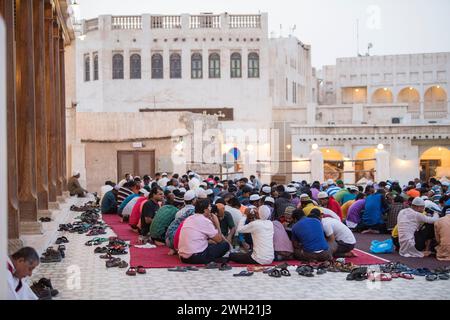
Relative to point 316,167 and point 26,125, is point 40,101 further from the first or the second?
point 316,167

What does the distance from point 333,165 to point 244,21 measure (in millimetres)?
10088

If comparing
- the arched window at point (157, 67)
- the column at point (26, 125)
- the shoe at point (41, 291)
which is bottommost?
the shoe at point (41, 291)

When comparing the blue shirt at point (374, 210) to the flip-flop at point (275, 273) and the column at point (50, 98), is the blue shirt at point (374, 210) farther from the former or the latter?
the column at point (50, 98)

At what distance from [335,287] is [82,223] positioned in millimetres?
8981

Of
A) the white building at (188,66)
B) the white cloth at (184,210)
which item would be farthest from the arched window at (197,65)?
the white cloth at (184,210)

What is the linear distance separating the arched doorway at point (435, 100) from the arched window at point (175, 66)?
815 inches

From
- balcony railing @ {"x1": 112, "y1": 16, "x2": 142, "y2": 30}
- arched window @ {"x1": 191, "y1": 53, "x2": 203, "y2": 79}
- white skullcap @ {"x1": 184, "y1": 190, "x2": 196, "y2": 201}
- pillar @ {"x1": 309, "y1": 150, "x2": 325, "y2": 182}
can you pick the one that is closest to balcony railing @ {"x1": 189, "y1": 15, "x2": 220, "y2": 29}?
arched window @ {"x1": 191, "y1": 53, "x2": 203, "y2": 79}

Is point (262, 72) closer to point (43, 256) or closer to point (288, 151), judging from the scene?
point (288, 151)

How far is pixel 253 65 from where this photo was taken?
45094 mm

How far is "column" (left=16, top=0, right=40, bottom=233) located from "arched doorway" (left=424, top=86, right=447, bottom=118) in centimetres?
4594

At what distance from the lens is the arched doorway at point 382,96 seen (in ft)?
190

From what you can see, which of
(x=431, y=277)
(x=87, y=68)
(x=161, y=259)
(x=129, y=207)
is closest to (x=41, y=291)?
(x=161, y=259)

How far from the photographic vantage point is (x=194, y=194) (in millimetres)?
13797

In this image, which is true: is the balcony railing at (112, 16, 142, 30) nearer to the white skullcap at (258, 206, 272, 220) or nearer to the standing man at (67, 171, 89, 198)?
the standing man at (67, 171, 89, 198)
